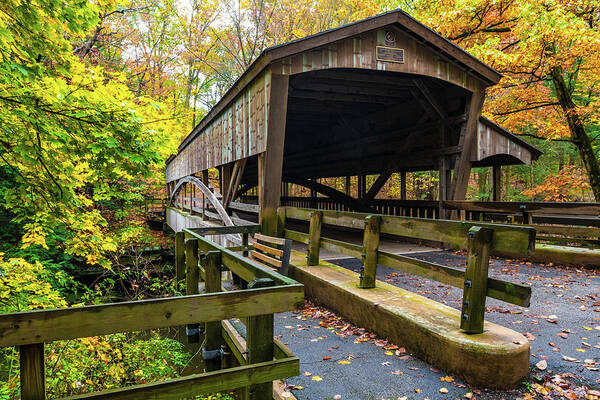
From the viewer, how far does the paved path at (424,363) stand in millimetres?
2826

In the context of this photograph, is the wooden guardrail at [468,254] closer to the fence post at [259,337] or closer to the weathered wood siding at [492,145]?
the fence post at [259,337]

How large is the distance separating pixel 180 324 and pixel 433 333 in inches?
90.1

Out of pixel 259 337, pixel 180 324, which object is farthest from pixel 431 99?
pixel 180 324

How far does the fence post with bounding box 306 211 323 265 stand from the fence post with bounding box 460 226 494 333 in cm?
263

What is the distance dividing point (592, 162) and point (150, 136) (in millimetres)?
13724

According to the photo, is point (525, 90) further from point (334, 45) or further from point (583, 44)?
point (334, 45)

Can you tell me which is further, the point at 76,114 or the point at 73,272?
the point at 73,272

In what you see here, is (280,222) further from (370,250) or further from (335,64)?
(335,64)

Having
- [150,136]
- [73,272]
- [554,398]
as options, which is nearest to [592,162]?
[554,398]

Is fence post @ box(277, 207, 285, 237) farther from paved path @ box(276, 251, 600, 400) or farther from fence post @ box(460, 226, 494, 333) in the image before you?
fence post @ box(460, 226, 494, 333)

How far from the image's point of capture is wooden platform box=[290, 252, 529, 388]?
2768 mm

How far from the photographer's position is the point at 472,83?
7.77 metres

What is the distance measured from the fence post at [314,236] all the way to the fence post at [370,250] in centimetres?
118

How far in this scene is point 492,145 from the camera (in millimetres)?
8672
